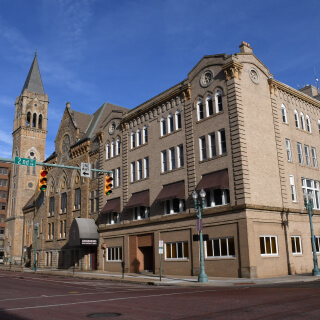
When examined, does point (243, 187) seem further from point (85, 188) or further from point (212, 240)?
point (85, 188)

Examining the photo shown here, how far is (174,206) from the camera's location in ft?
113

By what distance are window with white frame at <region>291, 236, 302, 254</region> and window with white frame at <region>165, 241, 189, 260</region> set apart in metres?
8.65

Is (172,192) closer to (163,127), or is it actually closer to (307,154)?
(163,127)

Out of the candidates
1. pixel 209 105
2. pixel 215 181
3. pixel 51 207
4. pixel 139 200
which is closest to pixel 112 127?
pixel 139 200

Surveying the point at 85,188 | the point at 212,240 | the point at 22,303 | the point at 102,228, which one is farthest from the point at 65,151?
the point at 22,303

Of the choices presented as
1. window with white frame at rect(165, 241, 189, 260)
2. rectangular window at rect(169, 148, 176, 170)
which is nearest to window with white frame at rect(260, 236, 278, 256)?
window with white frame at rect(165, 241, 189, 260)

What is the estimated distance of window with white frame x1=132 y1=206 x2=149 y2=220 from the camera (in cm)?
3762

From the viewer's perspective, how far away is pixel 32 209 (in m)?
68.1

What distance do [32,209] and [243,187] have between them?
5056 cm

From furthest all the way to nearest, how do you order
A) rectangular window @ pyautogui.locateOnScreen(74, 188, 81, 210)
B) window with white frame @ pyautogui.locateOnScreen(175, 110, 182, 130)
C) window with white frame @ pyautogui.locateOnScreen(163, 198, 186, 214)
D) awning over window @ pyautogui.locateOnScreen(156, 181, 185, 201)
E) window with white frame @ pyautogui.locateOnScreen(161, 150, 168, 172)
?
rectangular window @ pyautogui.locateOnScreen(74, 188, 81, 210)
window with white frame @ pyautogui.locateOnScreen(161, 150, 168, 172)
window with white frame @ pyautogui.locateOnScreen(175, 110, 182, 130)
window with white frame @ pyautogui.locateOnScreen(163, 198, 186, 214)
awning over window @ pyautogui.locateOnScreen(156, 181, 185, 201)

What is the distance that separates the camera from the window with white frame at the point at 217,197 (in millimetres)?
29312

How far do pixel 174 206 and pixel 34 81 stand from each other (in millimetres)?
66909

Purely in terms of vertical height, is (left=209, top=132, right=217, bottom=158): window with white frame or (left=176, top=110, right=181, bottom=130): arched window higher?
(left=176, top=110, right=181, bottom=130): arched window

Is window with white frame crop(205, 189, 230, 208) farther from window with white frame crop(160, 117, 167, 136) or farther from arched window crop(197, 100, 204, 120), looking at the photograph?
window with white frame crop(160, 117, 167, 136)
